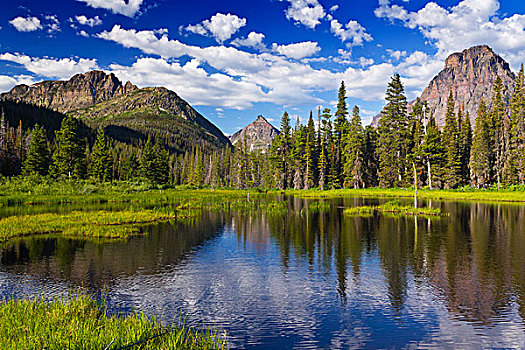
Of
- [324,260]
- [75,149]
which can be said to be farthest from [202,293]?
[75,149]

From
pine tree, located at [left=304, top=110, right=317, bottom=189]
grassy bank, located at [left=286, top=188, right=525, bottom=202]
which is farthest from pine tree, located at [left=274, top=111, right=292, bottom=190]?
grassy bank, located at [left=286, top=188, right=525, bottom=202]

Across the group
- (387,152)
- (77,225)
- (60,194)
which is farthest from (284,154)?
(77,225)

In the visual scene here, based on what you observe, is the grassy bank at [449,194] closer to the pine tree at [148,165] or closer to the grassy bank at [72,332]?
the pine tree at [148,165]

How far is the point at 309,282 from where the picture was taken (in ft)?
51.8

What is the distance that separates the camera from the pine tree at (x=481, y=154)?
79.8m

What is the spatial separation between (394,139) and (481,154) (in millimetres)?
20346

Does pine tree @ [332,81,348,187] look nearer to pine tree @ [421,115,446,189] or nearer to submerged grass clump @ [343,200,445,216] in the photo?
pine tree @ [421,115,446,189]

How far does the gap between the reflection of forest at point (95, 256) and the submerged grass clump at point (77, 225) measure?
5.93 feet

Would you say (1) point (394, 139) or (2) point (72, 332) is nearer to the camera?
(2) point (72, 332)

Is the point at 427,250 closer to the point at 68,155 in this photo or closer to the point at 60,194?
the point at 60,194

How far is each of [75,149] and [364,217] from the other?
2954 inches

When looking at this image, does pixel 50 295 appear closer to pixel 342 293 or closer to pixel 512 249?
pixel 342 293

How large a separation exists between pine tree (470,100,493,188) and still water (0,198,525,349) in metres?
60.3

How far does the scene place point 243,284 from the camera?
15586mm
